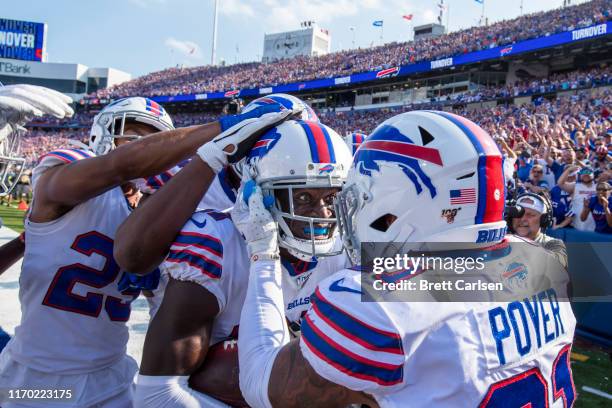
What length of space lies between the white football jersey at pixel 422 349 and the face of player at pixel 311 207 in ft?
2.12

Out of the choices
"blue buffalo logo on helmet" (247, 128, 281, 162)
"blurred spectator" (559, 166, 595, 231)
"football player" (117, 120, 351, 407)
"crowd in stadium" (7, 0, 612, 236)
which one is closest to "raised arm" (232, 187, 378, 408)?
"football player" (117, 120, 351, 407)

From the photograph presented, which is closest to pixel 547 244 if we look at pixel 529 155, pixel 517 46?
pixel 529 155

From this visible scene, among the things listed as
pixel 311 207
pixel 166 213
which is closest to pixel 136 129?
pixel 166 213

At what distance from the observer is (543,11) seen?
30188 millimetres

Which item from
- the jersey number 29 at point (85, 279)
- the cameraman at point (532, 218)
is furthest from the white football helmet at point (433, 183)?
the cameraman at point (532, 218)

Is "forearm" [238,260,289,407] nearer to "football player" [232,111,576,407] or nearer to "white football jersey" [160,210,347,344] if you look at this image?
"football player" [232,111,576,407]

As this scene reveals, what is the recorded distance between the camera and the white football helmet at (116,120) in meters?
2.07

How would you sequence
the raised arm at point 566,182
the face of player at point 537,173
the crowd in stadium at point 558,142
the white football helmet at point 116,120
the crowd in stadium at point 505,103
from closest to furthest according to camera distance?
the white football helmet at point 116,120
the raised arm at point 566,182
the crowd in stadium at point 558,142
the face of player at point 537,173
the crowd in stadium at point 505,103

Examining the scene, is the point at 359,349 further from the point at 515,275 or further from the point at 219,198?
the point at 219,198

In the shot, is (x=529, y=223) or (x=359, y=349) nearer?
(x=359, y=349)

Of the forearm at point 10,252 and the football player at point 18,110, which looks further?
the forearm at point 10,252

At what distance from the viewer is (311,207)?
6.15 feet

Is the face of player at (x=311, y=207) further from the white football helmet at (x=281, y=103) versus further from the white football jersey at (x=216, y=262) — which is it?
the white football helmet at (x=281, y=103)

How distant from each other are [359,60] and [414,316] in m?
38.0
